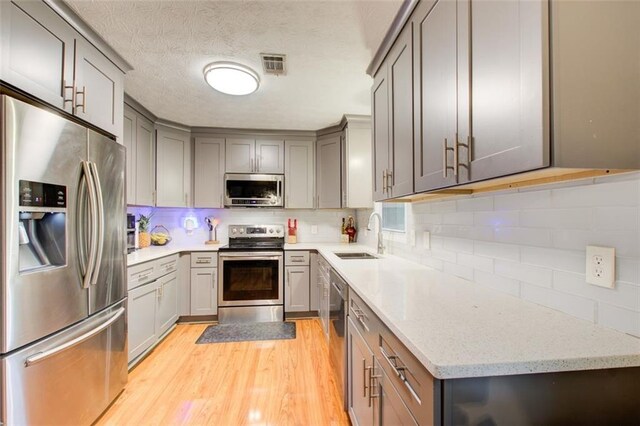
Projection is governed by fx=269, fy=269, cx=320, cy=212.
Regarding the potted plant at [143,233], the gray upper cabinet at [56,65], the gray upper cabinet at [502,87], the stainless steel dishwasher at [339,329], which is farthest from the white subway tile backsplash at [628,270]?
the potted plant at [143,233]

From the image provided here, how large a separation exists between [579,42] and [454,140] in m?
0.39

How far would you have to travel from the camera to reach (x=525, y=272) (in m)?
1.09

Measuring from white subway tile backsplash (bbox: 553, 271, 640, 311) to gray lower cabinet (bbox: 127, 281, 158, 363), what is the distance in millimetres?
2601

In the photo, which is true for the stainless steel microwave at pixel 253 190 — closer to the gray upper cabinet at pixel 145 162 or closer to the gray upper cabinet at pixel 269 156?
the gray upper cabinet at pixel 269 156

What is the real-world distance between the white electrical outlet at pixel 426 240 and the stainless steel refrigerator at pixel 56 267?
6.53 feet

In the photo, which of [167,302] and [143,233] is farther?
[143,233]

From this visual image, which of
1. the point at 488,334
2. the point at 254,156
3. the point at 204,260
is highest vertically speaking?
the point at 254,156

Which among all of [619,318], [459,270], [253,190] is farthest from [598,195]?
[253,190]

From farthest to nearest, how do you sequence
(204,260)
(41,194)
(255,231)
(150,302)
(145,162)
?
(255,231)
(204,260)
(145,162)
(150,302)
(41,194)

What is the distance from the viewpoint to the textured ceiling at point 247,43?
4.77ft

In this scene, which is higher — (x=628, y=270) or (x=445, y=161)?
(x=445, y=161)

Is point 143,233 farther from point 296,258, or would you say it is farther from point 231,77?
point 231,77

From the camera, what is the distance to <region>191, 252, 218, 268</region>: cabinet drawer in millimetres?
3070

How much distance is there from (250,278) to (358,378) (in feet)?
6.49
